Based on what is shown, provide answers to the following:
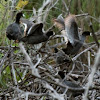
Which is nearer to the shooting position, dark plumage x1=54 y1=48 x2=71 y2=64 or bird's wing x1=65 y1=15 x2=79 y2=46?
bird's wing x1=65 y1=15 x2=79 y2=46

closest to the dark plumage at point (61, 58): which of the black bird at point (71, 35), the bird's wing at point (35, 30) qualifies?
the black bird at point (71, 35)

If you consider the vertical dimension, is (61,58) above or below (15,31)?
below

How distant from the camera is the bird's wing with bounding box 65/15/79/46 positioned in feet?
5.16

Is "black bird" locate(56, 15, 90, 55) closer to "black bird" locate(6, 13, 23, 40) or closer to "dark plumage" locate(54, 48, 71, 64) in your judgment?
"dark plumage" locate(54, 48, 71, 64)

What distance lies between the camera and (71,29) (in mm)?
1603

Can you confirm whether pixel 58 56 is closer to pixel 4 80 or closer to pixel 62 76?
pixel 62 76

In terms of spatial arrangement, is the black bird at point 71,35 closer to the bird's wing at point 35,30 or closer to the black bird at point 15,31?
the bird's wing at point 35,30

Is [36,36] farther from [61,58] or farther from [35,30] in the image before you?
[61,58]

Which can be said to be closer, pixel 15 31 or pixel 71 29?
pixel 71 29

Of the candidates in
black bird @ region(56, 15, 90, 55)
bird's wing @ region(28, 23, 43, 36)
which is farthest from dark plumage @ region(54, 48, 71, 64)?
bird's wing @ region(28, 23, 43, 36)

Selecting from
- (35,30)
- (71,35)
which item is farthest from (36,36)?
(71,35)

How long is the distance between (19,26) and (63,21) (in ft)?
0.86

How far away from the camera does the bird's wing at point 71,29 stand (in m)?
1.57

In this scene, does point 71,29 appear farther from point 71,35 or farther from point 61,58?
point 61,58
